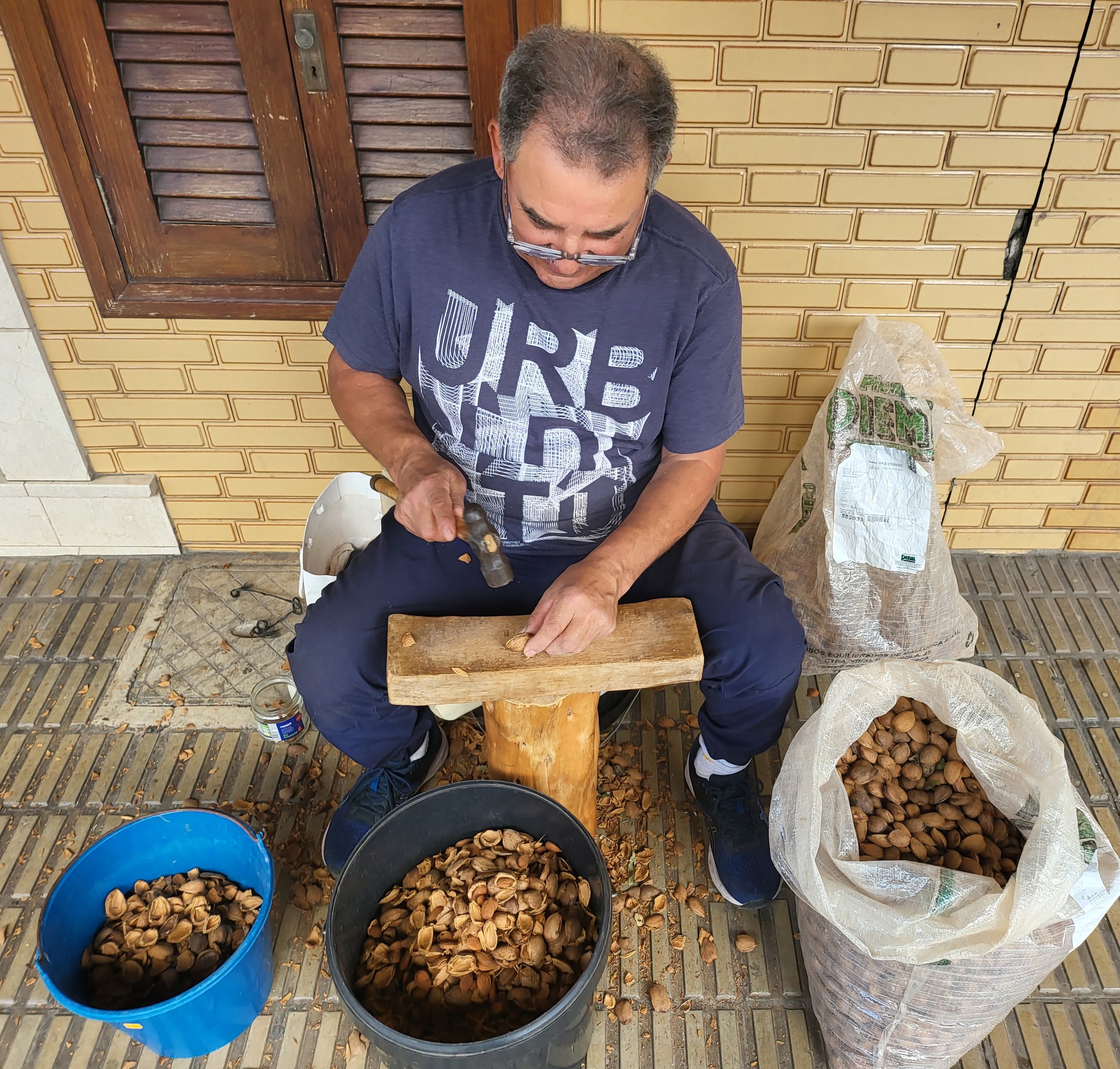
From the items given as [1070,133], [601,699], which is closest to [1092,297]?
[1070,133]

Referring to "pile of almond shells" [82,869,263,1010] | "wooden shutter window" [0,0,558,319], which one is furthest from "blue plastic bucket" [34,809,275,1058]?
"wooden shutter window" [0,0,558,319]

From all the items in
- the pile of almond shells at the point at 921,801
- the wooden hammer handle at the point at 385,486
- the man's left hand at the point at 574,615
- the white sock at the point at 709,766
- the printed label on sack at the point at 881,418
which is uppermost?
the wooden hammer handle at the point at 385,486

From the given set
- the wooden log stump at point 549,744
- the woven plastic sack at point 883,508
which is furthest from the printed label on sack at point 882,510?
the wooden log stump at point 549,744

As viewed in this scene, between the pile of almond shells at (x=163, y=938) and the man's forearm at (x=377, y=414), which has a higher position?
the man's forearm at (x=377, y=414)

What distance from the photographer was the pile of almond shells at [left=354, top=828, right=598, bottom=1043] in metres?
1.54

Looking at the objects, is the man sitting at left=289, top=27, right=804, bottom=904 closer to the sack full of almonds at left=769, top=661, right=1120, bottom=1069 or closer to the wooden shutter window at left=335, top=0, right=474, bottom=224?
the sack full of almonds at left=769, top=661, right=1120, bottom=1069

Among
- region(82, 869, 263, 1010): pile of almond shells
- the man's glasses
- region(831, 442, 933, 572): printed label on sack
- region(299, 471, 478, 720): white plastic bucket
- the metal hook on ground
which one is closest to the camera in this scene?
the man's glasses

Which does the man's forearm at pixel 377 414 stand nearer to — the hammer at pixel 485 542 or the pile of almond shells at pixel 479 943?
the hammer at pixel 485 542

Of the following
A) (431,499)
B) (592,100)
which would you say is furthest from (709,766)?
(592,100)

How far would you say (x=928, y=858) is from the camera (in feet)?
5.20

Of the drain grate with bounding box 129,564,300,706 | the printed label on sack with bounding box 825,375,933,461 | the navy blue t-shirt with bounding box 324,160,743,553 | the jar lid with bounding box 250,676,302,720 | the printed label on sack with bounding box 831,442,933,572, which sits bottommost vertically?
the drain grate with bounding box 129,564,300,706

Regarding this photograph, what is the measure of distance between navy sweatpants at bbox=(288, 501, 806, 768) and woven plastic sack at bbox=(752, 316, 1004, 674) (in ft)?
1.50

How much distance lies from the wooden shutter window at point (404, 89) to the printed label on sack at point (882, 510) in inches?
50.0

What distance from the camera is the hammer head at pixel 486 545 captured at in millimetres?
1556
